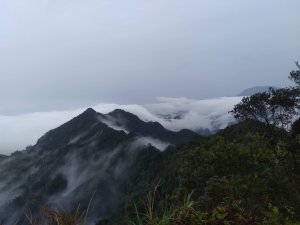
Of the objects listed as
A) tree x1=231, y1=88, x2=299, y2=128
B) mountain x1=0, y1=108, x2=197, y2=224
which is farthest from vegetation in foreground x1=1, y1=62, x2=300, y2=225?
mountain x1=0, y1=108, x2=197, y2=224

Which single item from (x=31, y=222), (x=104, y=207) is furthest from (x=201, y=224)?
(x=104, y=207)

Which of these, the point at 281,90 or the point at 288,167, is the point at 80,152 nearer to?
the point at 281,90

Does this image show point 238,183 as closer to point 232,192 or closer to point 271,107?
point 232,192

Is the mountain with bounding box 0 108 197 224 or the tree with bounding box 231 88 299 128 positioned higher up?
the tree with bounding box 231 88 299 128

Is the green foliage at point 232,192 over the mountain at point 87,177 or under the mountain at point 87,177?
over

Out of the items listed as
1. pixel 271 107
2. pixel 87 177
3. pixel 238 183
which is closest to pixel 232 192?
pixel 238 183

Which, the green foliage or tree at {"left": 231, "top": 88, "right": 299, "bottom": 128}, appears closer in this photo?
the green foliage

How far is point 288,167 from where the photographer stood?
18.7 m

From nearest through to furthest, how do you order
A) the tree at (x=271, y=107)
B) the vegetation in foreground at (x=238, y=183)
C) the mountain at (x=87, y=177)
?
the vegetation in foreground at (x=238, y=183)
the tree at (x=271, y=107)
the mountain at (x=87, y=177)

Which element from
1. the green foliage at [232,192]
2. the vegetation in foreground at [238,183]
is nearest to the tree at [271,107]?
the vegetation in foreground at [238,183]

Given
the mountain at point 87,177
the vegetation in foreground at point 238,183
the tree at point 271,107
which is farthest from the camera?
the mountain at point 87,177

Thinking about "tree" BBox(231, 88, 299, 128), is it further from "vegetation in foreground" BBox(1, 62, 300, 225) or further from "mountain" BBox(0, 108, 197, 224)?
"mountain" BBox(0, 108, 197, 224)

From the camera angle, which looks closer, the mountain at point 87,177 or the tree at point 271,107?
the tree at point 271,107

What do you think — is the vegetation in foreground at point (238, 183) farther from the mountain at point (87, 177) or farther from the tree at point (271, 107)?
the mountain at point (87, 177)
